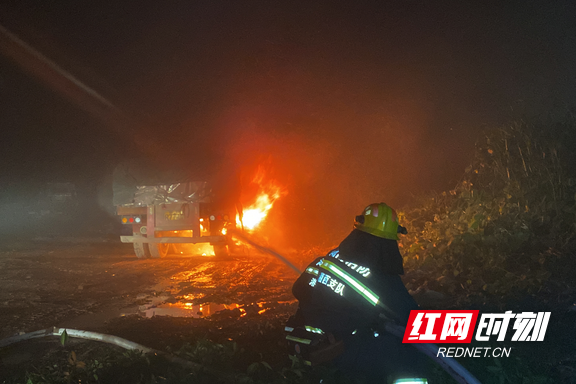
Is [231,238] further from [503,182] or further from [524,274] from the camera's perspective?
[524,274]

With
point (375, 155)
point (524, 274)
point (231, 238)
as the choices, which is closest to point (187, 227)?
point (231, 238)

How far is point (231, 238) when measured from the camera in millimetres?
11312

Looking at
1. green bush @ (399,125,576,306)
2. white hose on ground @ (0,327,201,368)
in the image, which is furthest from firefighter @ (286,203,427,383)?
green bush @ (399,125,576,306)

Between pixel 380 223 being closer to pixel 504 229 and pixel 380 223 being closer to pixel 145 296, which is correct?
pixel 504 229

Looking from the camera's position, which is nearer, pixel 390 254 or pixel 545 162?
pixel 390 254

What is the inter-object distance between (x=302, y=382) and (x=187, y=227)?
8.57 metres

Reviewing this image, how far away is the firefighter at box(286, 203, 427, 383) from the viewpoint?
90.0 inches

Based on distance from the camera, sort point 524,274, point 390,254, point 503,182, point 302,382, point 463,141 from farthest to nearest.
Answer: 1. point 463,141
2. point 503,182
3. point 524,274
4. point 302,382
5. point 390,254

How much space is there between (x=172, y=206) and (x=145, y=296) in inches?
169

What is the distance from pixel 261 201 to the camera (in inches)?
506

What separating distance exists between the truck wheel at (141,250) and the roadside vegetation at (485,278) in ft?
20.2

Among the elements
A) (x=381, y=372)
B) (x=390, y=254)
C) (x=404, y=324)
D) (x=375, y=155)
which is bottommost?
(x=381, y=372)

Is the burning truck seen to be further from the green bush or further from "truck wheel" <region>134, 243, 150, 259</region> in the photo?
the green bush

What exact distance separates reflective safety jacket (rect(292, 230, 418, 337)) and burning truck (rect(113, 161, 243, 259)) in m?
8.62
